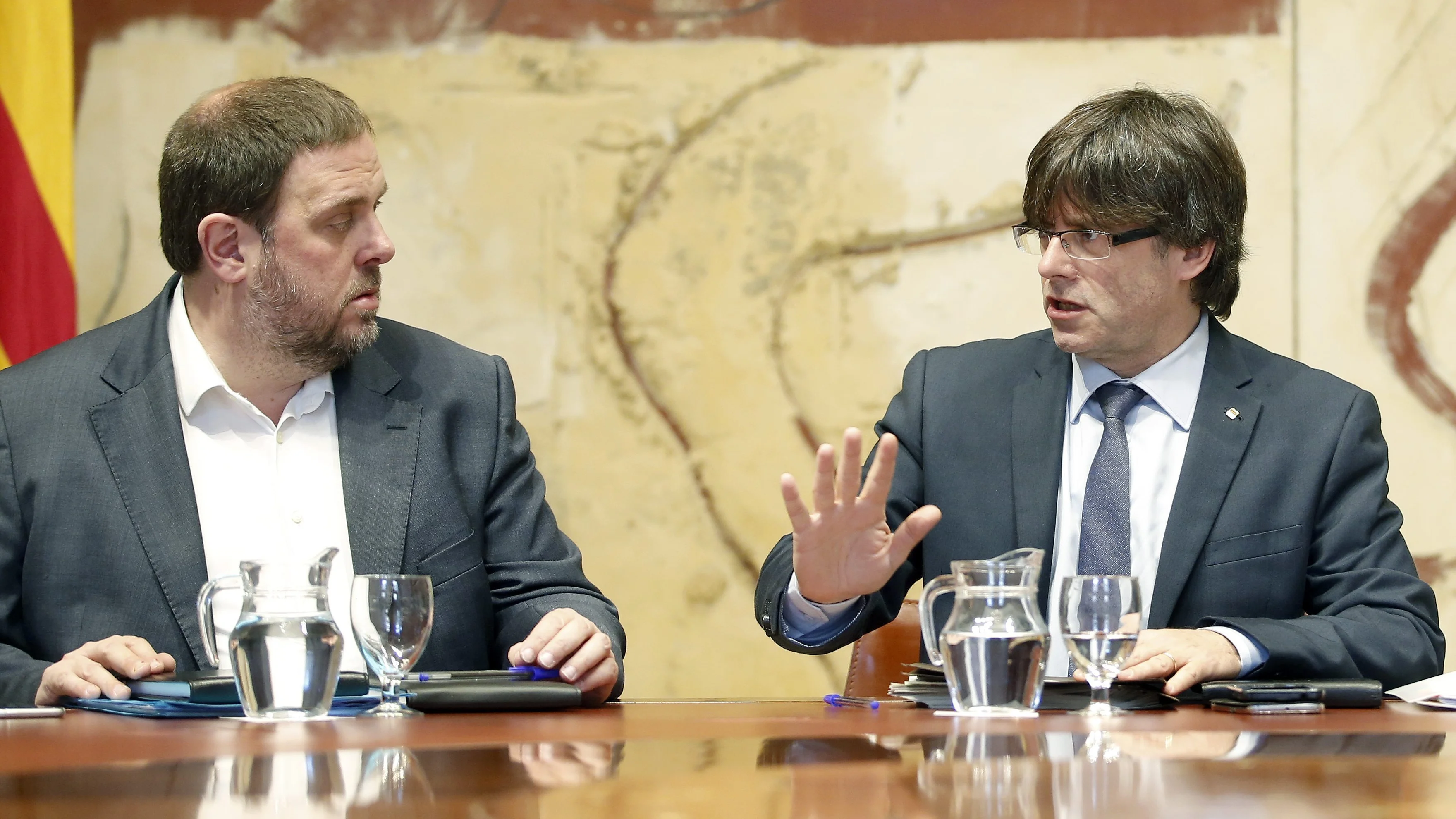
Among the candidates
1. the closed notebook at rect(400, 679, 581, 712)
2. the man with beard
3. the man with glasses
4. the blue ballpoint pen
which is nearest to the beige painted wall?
the man with glasses

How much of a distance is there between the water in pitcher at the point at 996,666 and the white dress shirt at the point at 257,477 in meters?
0.91

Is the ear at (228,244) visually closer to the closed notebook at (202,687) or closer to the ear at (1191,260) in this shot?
the closed notebook at (202,687)

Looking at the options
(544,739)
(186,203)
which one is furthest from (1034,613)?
(186,203)

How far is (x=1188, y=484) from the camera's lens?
2.06 meters

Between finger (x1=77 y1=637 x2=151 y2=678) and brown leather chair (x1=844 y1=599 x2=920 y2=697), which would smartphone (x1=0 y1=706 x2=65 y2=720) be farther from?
brown leather chair (x1=844 y1=599 x2=920 y2=697)

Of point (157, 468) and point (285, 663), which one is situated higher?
point (157, 468)

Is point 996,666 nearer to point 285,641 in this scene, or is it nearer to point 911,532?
point 911,532

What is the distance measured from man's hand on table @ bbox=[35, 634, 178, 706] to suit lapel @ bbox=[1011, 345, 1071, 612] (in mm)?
1185

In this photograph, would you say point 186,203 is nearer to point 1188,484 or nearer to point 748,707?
point 748,707

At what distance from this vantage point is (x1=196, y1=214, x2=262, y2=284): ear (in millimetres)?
2119

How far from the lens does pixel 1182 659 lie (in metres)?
1.64

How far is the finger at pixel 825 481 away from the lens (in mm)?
1472

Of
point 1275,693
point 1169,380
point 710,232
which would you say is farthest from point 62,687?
point 710,232

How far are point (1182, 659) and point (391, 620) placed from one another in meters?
0.88
